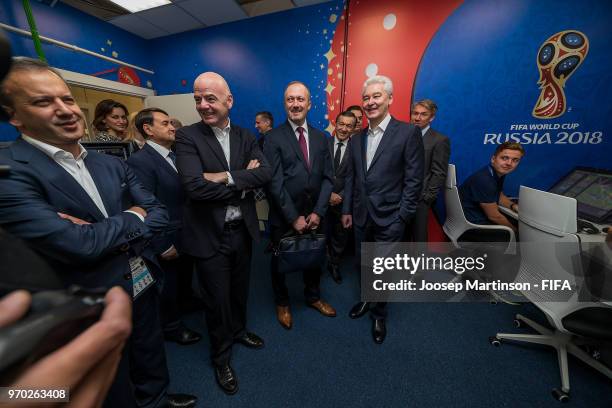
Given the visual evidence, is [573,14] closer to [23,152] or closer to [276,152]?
[276,152]

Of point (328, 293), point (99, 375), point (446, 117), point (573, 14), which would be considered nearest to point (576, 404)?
point (328, 293)

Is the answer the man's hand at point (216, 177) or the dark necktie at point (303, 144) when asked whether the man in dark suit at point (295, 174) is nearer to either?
the dark necktie at point (303, 144)

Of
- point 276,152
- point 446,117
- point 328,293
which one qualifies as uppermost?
point 446,117

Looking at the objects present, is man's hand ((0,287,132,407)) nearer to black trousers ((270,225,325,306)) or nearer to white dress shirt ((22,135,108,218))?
white dress shirt ((22,135,108,218))

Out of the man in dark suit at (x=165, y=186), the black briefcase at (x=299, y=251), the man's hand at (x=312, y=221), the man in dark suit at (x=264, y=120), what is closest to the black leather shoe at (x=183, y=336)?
the man in dark suit at (x=165, y=186)

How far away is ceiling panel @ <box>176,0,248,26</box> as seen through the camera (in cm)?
312

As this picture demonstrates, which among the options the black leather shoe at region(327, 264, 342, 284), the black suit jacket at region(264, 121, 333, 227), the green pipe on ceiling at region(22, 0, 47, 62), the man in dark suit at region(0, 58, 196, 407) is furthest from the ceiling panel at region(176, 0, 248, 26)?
the black leather shoe at region(327, 264, 342, 284)

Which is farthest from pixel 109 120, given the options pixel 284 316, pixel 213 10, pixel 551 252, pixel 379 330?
pixel 551 252

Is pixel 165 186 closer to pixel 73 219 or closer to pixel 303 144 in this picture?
pixel 73 219

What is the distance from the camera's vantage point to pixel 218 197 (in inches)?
52.2

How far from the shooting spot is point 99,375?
11.4 inches

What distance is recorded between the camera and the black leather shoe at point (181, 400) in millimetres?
1390

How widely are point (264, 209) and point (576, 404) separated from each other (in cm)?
360

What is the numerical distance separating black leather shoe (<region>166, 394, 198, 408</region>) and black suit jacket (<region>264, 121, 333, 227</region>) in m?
1.17
